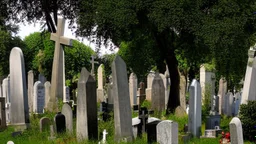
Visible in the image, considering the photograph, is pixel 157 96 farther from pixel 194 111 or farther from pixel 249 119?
pixel 249 119

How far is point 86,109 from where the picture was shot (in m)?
9.12

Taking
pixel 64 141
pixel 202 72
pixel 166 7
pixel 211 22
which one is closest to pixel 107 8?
pixel 166 7

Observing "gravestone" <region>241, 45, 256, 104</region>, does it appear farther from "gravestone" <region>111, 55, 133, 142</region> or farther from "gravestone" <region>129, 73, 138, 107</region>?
"gravestone" <region>129, 73, 138, 107</region>

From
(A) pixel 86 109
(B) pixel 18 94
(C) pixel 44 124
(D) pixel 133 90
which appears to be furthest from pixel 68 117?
(D) pixel 133 90

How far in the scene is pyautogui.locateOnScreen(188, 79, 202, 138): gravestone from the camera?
11.0 meters

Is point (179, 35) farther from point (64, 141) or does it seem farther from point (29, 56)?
point (29, 56)

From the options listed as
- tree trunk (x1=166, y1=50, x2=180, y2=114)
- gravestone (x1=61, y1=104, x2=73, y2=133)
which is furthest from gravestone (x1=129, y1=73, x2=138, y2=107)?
gravestone (x1=61, y1=104, x2=73, y2=133)

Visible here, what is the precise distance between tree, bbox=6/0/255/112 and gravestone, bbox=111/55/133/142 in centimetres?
534

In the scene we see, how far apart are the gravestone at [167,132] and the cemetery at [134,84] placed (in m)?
0.02

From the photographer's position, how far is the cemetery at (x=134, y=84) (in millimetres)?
9211

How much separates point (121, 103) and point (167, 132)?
2.06 m

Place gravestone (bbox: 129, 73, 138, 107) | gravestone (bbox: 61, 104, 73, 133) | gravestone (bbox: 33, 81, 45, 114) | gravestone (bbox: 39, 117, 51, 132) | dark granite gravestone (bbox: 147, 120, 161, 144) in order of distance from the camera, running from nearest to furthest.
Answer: dark granite gravestone (bbox: 147, 120, 161, 144)
gravestone (bbox: 61, 104, 73, 133)
gravestone (bbox: 39, 117, 51, 132)
gravestone (bbox: 33, 81, 45, 114)
gravestone (bbox: 129, 73, 138, 107)

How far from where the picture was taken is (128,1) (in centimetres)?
1487

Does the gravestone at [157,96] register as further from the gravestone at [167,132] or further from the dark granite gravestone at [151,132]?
the gravestone at [167,132]
